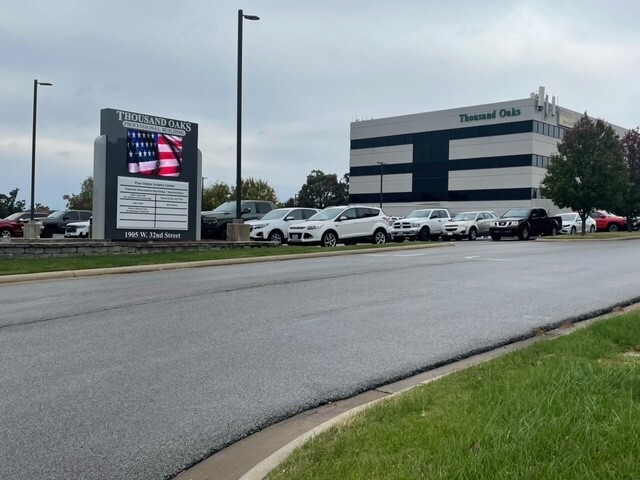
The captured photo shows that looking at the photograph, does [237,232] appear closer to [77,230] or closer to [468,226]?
[77,230]

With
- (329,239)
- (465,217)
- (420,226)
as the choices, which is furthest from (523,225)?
(329,239)

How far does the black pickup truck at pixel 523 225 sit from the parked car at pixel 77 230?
2029 cm

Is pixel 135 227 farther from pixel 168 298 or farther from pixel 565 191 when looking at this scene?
pixel 565 191

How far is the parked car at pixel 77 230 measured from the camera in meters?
29.6

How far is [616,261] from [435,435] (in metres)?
14.8

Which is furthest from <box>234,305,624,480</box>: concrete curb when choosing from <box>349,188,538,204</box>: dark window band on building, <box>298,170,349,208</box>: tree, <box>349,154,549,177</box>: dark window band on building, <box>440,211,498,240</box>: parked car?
<box>298,170,349,208</box>: tree

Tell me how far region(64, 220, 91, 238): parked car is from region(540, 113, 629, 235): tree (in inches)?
966

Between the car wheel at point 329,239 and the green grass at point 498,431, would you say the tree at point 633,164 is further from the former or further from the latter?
the green grass at point 498,431

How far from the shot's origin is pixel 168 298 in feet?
34.4

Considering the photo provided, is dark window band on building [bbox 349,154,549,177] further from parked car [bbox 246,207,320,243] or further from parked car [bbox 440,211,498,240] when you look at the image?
parked car [bbox 246,207,320,243]

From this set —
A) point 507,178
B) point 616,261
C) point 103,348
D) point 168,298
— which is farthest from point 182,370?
point 507,178

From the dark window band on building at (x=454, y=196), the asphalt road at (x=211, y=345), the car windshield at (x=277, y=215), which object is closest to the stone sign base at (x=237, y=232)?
the car windshield at (x=277, y=215)

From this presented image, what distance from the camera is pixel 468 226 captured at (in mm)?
33438

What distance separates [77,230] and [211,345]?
2576 centimetres
